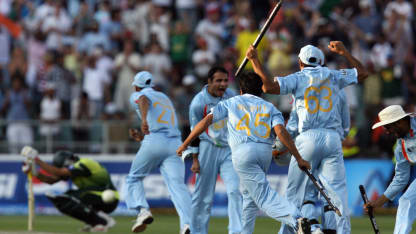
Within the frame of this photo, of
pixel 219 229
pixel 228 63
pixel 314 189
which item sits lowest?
pixel 219 229

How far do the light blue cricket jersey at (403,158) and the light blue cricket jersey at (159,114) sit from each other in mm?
3913

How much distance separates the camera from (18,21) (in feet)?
85.2

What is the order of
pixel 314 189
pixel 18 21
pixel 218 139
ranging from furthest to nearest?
1. pixel 18 21
2. pixel 218 139
3. pixel 314 189

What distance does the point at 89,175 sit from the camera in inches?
652

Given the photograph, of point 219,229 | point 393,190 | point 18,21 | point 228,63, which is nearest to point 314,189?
point 393,190

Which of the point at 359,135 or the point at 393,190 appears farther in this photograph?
the point at 359,135

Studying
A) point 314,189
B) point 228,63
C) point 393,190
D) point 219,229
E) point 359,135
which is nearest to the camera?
point 393,190

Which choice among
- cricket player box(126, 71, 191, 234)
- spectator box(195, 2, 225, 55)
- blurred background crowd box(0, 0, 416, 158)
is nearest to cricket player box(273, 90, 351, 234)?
cricket player box(126, 71, 191, 234)

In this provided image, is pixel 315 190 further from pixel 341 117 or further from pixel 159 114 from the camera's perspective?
pixel 159 114

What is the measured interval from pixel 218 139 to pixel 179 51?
1042 centimetres

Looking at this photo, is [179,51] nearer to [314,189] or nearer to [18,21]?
[18,21]

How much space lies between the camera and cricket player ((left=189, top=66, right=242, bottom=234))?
13938 millimetres

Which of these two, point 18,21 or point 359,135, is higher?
point 18,21

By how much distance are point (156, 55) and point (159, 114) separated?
→ 30.3 ft
